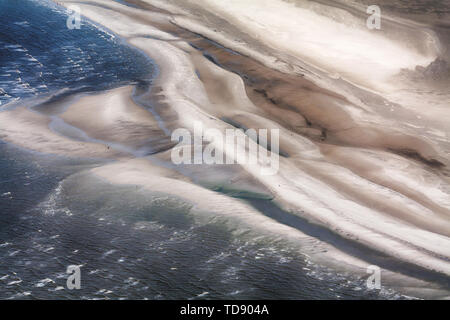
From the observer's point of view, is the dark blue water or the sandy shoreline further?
the dark blue water

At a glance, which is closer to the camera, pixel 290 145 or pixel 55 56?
pixel 290 145

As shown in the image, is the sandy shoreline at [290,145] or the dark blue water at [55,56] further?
the dark blue water at [55,56]

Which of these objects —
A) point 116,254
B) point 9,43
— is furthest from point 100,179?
point 9,43

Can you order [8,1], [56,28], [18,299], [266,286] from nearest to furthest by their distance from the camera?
[18,299] < [266,286] < [56,28] < [8,1]
